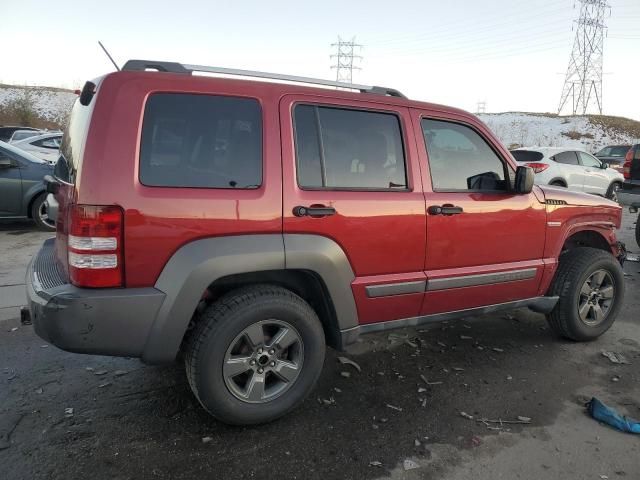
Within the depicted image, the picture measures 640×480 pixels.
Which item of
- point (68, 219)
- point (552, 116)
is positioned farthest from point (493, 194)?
point (552, 116)

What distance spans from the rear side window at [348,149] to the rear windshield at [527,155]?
35.6 ft

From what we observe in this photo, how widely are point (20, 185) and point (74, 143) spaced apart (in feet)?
20.9

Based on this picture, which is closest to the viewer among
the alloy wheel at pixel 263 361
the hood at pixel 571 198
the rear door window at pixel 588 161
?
the alloy wheel at pixel 263 361

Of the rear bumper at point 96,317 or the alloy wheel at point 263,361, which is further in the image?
the alloy wheel at point 263,361

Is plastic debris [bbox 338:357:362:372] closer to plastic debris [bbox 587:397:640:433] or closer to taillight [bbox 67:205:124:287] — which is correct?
plastic debris [bbox 587:397:640:433]

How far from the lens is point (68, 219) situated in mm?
2414

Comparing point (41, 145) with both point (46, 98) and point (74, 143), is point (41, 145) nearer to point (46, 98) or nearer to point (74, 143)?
point (74, 143)

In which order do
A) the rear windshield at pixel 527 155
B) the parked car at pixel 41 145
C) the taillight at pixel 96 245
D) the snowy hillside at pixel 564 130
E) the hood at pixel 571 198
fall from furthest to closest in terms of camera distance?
the snowy hillside at pixel 564 130, the rear windshield at pixel 527 155, the parked car at pixel 41 145, the hood at pixel 571 198, the taillight at pixel 96 245

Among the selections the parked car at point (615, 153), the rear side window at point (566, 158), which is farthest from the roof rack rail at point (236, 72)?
the parked car at point (615, 153)

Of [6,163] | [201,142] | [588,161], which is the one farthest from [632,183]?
[6,163]

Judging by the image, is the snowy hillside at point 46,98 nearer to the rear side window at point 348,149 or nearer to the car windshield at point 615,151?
the car windshield at point 615,151

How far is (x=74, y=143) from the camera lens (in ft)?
8.54

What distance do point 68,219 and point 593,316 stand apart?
4114 mm

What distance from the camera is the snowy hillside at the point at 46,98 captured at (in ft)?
157
